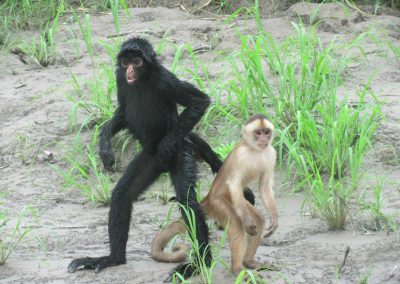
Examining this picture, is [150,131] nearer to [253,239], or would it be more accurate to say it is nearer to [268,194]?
[268,194]

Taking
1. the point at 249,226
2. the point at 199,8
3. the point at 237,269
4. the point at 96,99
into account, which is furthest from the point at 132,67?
the point at 199,8

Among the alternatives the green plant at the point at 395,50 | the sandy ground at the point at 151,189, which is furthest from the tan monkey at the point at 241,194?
the green plant at the point at 395,50

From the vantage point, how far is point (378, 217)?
6738 mm

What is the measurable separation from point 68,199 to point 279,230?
6.43ft

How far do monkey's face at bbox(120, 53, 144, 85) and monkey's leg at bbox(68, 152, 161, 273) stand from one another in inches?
21.6

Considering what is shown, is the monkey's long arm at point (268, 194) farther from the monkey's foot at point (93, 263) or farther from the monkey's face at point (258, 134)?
the monkey's foot at point (93, 263)

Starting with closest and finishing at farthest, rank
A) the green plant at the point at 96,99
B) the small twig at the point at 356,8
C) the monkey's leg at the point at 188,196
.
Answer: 1. the monkey's leg at the point at 188,196
2. the green plant at the point at 96,99
3. the small twig at the point at 356,8

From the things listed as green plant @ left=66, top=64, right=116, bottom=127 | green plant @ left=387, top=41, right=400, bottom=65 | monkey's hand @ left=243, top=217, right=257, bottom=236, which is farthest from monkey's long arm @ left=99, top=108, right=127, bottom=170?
green plant @ left=387, top=41, right=400, bottom=65

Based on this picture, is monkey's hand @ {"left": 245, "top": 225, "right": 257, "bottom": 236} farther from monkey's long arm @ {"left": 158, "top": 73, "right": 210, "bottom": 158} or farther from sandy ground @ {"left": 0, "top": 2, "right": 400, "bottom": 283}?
monkey's long arm @ {"left": 158, "top": 73, "right": 210, "bottom": 158}

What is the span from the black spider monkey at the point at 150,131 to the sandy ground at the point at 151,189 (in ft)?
0.96

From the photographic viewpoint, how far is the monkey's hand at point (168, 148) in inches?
250

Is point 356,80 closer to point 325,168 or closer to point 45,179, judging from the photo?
point 325,168

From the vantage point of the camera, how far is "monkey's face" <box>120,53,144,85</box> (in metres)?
6.38

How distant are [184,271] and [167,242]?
418 mm
